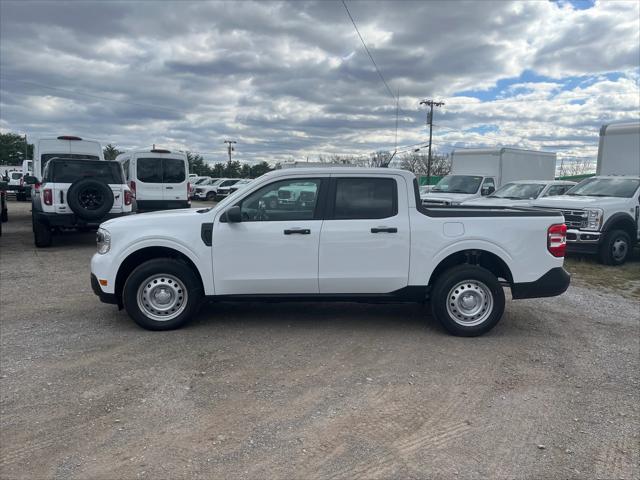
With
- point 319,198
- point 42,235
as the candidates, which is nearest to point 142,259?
point 319,198

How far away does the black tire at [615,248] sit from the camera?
10.7m

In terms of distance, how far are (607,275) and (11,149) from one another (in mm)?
87310

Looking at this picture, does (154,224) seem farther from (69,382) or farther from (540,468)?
(540,468)

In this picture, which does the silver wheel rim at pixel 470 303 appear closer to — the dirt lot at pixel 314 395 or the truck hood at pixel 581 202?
the dirt lot at pixel 314 395

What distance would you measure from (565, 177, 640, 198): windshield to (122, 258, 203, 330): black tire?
10062 millimetres

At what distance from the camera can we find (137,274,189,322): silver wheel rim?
5652 mm

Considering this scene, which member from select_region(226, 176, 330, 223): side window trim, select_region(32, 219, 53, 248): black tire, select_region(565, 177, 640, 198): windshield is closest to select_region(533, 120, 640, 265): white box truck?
select_region(565, 177, 640, 198): windshield

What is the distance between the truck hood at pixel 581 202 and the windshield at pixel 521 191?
7.52 ft

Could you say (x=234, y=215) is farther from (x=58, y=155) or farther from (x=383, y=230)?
(x=58, y=155)

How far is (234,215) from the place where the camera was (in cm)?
543

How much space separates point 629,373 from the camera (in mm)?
4805

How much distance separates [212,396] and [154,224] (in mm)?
2282

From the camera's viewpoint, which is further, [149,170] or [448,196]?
[149,170]

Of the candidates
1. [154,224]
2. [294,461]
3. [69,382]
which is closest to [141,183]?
[154,224]
